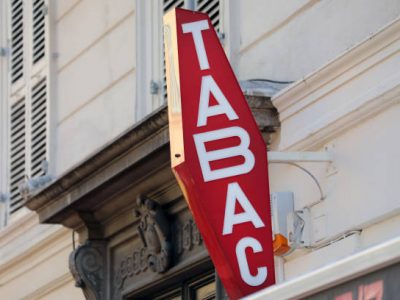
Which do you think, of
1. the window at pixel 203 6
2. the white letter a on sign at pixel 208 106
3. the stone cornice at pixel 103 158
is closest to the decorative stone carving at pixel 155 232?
the stone cornice at pixel 103 158

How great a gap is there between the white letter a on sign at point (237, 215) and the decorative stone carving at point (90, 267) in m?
3.56

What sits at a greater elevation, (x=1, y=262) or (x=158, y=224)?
(x=1, y=262)

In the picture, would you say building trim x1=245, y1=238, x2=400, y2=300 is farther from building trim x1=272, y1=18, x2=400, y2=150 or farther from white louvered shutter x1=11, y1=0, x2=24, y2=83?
white louvered shutter x1=11, y1=0, x2=24, y2=83

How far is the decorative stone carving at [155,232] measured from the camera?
500 inches

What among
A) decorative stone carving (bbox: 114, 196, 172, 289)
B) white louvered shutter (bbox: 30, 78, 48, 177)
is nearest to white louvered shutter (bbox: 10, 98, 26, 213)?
white louvered shutter (bbox: 30, 78, 48, 177)

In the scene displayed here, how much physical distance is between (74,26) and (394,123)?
5.89 meters

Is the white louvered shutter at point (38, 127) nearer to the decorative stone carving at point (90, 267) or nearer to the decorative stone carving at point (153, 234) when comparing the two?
the decorative stone carving at point (90, 267)

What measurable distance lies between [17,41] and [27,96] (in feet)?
2.78

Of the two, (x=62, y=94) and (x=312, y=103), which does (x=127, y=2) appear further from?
→ (x=312, y=103)

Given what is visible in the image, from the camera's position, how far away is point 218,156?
34.5 ft

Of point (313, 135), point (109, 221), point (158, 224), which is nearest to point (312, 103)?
point (313, 135)

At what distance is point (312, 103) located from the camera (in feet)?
35.6

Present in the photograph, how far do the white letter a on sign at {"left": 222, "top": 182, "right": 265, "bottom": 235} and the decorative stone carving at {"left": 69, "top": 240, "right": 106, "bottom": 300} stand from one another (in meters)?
3.56

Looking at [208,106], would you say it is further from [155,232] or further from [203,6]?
[203,6]
